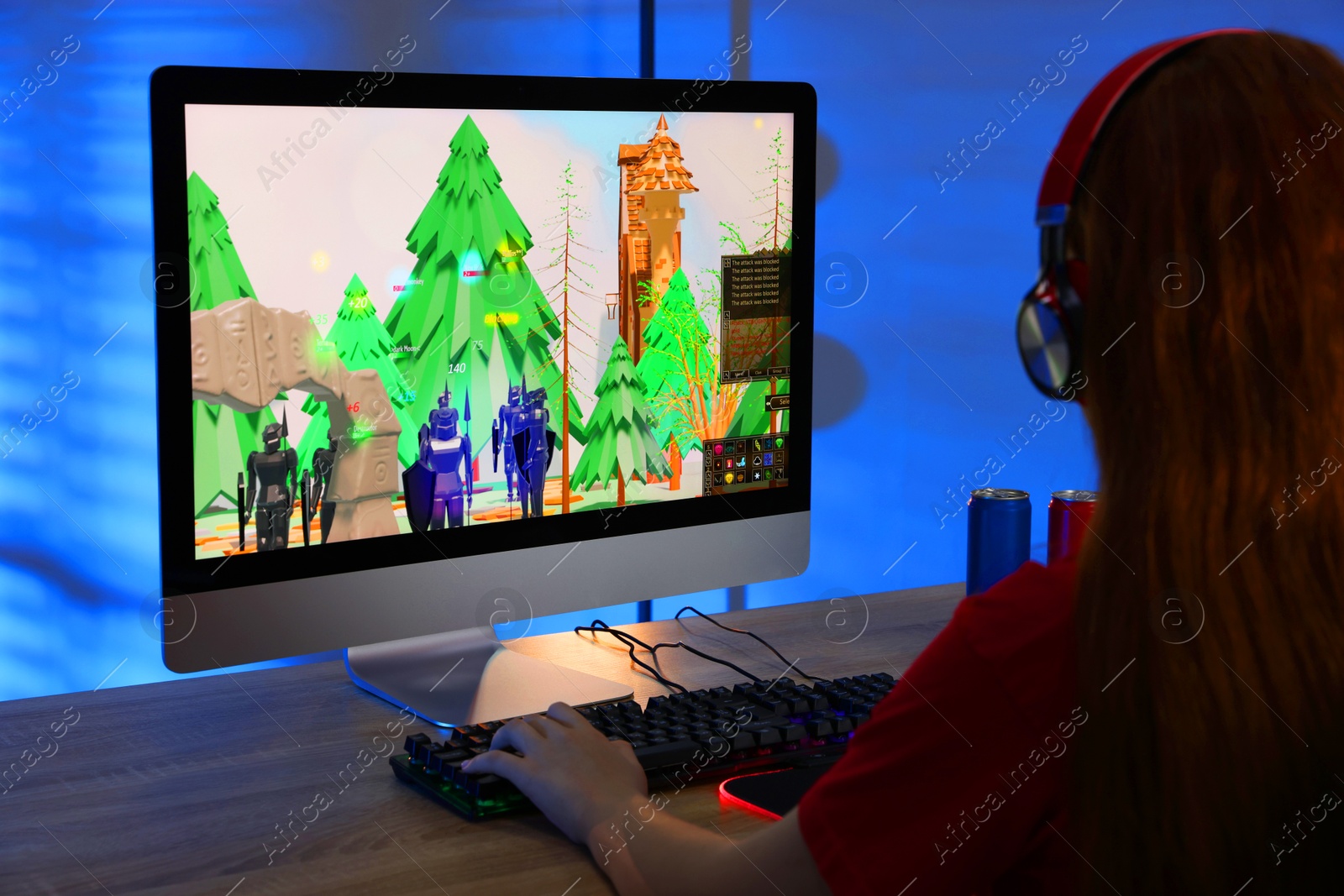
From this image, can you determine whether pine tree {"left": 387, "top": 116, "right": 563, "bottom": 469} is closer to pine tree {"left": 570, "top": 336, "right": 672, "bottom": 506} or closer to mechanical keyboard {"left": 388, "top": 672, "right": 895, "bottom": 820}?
pine tree {"left": 570, "top": 336, "right": 672, "bottom": 506}

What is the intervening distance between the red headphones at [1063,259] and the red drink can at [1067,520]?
2.09ft

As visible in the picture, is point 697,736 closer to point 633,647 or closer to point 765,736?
point 765,736

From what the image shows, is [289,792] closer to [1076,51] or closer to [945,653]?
[945,653]

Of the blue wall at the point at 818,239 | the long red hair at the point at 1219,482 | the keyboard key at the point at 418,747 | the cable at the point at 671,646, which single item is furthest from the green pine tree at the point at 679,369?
the blue wall at the point at 818,239

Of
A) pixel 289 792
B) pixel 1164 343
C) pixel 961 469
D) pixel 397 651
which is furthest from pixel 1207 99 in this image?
pixel 961 469

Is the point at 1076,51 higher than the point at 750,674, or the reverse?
the point at 1076,51

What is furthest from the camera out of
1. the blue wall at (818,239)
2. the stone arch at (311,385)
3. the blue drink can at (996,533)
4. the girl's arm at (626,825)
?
the blue wall at (818,239)

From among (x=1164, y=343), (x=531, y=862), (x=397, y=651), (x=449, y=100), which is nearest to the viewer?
(x=1164, y=343)

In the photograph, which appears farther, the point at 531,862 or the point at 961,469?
the point at 961,469

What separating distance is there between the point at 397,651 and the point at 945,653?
0.78 m

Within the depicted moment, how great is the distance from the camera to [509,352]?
1167mm

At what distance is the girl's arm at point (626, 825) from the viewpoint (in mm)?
672

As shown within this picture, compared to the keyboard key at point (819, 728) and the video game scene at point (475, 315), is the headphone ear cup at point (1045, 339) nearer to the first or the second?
the keyboard key at point (819, 728)

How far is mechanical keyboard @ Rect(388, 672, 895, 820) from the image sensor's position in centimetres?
93
